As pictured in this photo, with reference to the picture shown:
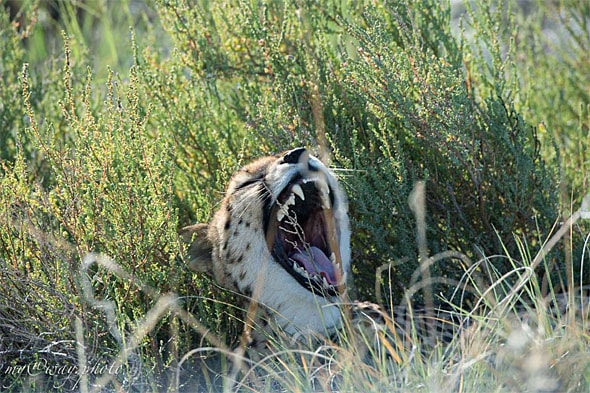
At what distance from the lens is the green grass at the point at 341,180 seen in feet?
8.89

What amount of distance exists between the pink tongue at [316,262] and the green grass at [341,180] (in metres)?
0.23

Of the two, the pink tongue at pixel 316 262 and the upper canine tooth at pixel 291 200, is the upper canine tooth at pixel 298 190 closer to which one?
the upper canine tooth at pixel 291 200

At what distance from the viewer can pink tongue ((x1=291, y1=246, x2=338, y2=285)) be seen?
313 cm

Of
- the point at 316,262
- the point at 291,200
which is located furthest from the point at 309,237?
Answer: the point at 291,200

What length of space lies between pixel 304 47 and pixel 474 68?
77cm

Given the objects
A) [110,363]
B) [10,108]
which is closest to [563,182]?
[110,363]

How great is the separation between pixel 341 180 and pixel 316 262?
33 cm

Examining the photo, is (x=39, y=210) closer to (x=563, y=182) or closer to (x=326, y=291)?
(x=326, y=291)

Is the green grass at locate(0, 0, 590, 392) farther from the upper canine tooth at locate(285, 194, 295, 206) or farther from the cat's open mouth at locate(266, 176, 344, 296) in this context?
the upper canine tooth at locate(285, 194, 295, 206)

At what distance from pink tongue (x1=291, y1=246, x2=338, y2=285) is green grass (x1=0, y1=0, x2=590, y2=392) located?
9.0 inches

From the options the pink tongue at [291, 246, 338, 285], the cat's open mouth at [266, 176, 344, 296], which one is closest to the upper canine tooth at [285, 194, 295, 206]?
the cat's open mouth at [266, 176, 344, 296]

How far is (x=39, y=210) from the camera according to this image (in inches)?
127

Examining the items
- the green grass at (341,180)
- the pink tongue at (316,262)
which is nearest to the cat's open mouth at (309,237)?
the pink tongue at (316,262)

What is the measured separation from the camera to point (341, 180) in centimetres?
334
